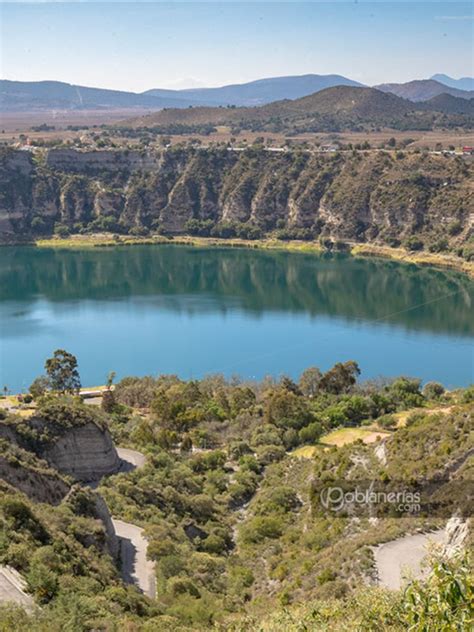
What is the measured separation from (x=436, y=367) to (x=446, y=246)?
3735cm

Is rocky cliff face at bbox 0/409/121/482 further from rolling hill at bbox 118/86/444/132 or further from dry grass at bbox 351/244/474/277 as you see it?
rolling hill at bbox 118/86/444/132

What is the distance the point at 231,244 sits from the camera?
9631 cm

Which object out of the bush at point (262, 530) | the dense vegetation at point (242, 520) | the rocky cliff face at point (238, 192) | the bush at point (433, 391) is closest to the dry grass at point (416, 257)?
the rocky cliff face at point (238, 192)

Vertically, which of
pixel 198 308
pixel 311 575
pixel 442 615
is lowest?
pixel 198 308

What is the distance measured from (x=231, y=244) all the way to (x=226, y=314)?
31.6 meters

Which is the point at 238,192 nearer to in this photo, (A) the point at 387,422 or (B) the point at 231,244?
(B) the point at 231,244

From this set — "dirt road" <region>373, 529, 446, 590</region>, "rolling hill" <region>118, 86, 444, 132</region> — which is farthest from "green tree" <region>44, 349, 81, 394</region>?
"rolling hill" <region>118, 86, 444, 132</region>

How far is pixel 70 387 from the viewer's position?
42406 mm

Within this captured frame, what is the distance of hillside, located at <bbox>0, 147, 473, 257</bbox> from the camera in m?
91.9

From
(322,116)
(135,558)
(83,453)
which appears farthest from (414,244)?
(322,116)

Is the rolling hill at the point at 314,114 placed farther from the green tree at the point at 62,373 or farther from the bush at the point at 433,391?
the bush at the point at 433,391

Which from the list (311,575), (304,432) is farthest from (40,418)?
(304,432)

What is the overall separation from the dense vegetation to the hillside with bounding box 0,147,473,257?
183ft

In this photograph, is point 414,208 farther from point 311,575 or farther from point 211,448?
point 311,575
